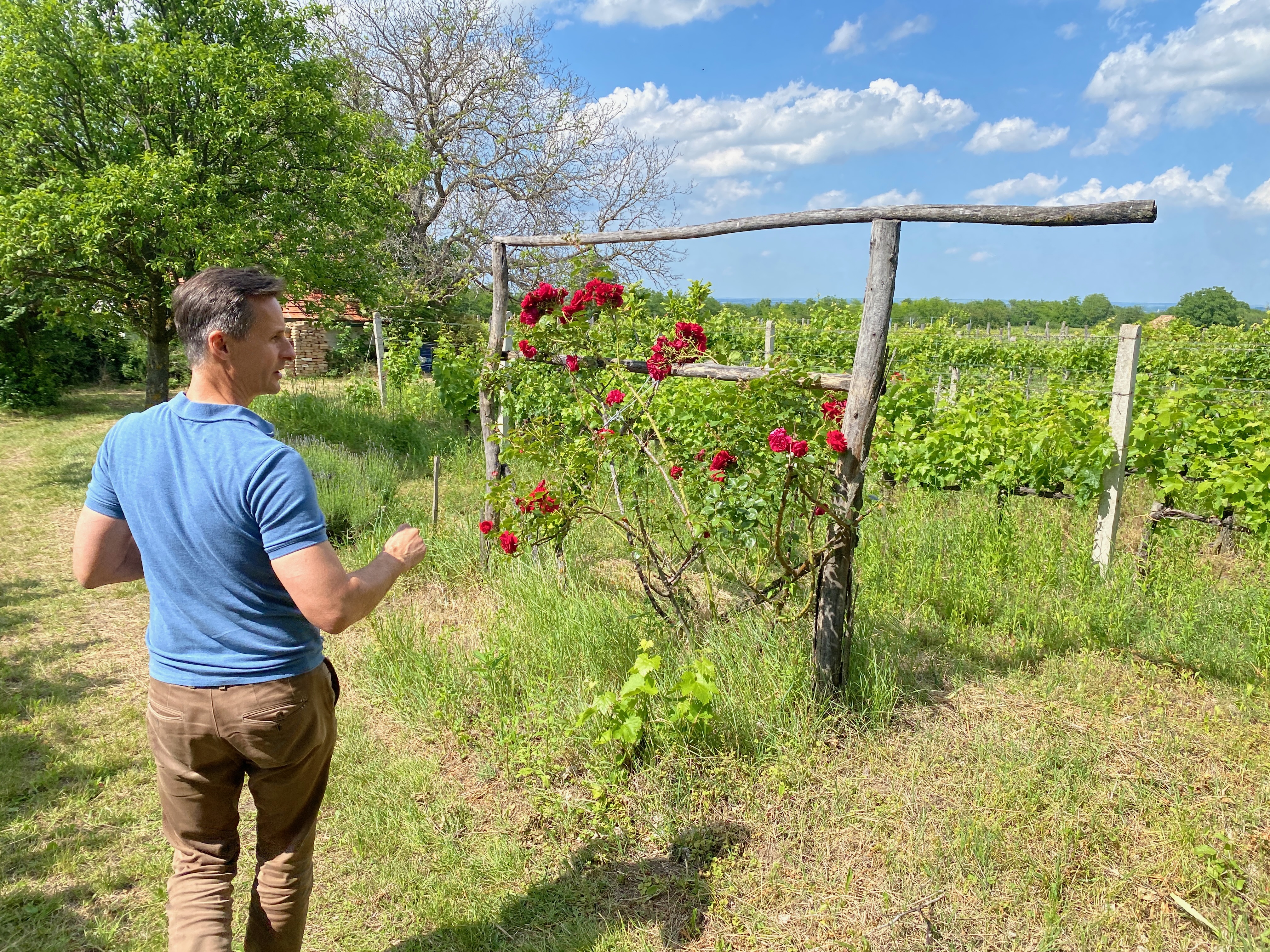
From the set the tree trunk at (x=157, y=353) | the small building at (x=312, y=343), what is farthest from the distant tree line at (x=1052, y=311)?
the tree trunk at (x=157, y=353)

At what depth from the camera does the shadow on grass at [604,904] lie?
2395mm

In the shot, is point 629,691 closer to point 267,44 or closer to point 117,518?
point 117,518

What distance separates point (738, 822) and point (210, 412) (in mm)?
2132

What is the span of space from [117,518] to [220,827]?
0.76m

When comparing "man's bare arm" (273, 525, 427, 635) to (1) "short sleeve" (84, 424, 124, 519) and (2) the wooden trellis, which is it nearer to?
(1) "short sleeve" (84, 424, 124, 519)

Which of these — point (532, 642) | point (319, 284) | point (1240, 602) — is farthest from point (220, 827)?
point (319, 284)

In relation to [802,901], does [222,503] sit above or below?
above

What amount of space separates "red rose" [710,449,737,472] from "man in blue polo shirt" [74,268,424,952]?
1.56m

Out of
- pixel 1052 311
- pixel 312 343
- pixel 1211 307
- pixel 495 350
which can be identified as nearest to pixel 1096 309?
pixel 1052 311

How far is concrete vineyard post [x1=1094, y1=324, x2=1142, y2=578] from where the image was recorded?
4.63m

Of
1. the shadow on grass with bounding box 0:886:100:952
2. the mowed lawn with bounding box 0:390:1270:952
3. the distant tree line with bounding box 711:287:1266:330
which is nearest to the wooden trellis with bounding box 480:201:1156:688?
the mowed lawn with bounding box 0:390:1270:952

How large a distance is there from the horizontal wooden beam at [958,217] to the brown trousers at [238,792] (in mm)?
2358

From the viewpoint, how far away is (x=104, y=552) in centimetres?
184

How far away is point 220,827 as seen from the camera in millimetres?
1829
